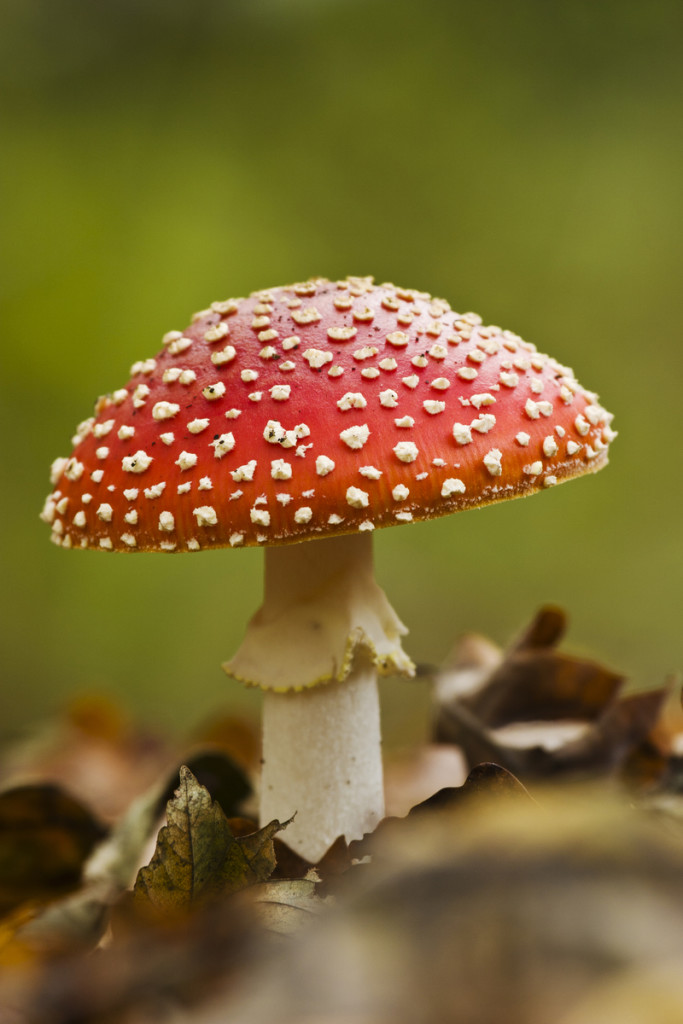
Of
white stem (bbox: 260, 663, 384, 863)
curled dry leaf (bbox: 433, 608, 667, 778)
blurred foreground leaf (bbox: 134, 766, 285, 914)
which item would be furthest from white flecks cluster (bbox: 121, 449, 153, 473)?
curled dry leaf (bbox: 433, 608, 667, 778)

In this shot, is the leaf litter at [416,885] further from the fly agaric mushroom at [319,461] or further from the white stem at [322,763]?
the fly agaric mushroom at [319,461]

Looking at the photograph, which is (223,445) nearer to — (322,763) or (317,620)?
(317,620)

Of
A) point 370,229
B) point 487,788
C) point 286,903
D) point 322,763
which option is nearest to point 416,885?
point 286,903

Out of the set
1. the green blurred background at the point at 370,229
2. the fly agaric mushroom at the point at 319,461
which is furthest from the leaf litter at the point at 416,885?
the green blurred background at the point at 370,229

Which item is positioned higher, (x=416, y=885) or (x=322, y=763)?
(x=416, y=885)

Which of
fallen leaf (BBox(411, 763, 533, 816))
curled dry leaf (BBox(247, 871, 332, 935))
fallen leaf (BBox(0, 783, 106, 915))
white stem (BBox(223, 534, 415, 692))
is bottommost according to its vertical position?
fallen leaf (BBox(0, 783, 106, 915))

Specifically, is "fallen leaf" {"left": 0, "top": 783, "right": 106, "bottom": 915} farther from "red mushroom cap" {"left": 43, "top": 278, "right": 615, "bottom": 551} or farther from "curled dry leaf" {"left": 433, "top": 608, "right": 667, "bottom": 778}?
"curled dry leaf" {"left": 433, "top": 608, "right": 667, "bottom": 778}
